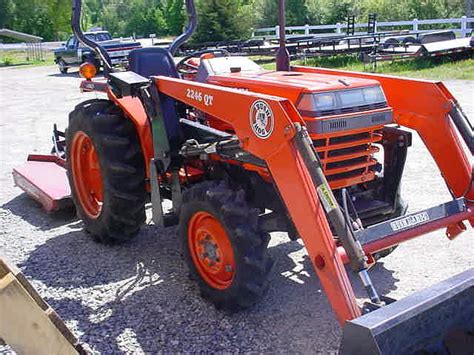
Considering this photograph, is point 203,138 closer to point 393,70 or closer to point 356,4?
point 393,70

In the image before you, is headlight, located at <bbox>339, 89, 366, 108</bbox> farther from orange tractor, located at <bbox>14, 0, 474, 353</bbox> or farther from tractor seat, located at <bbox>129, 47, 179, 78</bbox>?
tractor seat, located at <bbox>129, 47, 179, 78</bbox>

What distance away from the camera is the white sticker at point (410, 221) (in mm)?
3231

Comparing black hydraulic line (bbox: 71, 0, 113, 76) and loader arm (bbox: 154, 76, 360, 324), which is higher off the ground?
black hydraulic line (bbox: 71, 0, 113, 76)

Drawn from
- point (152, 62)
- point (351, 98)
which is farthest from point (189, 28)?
point (351, 98)

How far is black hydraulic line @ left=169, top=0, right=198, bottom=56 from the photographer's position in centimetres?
494

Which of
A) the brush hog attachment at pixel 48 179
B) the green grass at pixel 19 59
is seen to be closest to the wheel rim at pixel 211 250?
the brush hog attachment at pixel 48 179

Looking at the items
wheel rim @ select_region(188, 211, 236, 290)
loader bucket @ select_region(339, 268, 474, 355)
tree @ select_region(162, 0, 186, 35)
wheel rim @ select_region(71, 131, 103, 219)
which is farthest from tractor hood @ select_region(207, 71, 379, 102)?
tree @ select_region(162, 0, 186, 35)

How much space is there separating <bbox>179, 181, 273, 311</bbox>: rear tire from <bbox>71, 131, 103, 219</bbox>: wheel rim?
54.8 inches

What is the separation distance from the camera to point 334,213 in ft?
9.22

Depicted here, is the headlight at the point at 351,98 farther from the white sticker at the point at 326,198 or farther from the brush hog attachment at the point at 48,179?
the brush hog attachment at the point at 48,179

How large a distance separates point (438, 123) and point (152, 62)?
2160 mm

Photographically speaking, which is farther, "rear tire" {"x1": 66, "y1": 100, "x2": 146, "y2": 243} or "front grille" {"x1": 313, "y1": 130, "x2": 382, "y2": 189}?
"rear tire" {"x1": 66, "y1": 100, "x2": 146, "y2": 243}

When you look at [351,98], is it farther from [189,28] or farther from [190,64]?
[190,64]

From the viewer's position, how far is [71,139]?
4832 mm
